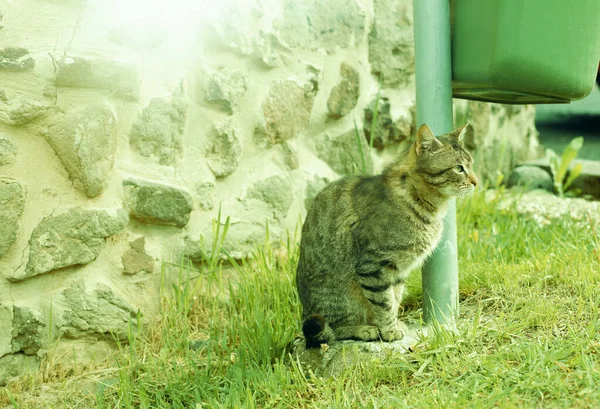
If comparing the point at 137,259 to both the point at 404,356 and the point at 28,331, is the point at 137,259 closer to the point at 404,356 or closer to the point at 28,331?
the point at 28,331

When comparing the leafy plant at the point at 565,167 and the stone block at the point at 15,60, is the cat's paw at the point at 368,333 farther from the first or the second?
the leafy plant at the point at 565,167

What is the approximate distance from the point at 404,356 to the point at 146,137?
159cm

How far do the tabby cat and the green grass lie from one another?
25cm

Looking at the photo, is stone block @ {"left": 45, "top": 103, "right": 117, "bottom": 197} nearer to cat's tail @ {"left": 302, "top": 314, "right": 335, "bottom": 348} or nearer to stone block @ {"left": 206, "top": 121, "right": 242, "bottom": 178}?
stone block @ {"left": 206, "top": 121, "right": 242, "bottom": 178}

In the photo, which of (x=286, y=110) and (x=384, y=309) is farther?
(x=286, y=110)

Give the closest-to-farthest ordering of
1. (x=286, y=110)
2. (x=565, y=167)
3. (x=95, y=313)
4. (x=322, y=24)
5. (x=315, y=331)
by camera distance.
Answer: (x=315, y=331) < (x=95, y=313) < (x=286, y=110) < (x=322, y=24) < (x=565, y=167)

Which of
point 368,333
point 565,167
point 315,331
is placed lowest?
point 565,167

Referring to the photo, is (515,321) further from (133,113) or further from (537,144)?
(537,144)

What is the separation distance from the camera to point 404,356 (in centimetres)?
286

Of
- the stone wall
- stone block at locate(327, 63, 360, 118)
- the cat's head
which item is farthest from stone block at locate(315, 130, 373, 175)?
the cat's head

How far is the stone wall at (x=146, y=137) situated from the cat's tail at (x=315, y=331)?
92 cm

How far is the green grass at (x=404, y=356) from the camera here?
2.50 meters

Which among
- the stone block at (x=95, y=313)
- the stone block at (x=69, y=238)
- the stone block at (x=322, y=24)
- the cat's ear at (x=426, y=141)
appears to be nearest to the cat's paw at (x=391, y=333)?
the cat's ear at (x=426, y=141)

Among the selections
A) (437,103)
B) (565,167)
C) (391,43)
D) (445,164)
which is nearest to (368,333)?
(445,164)
